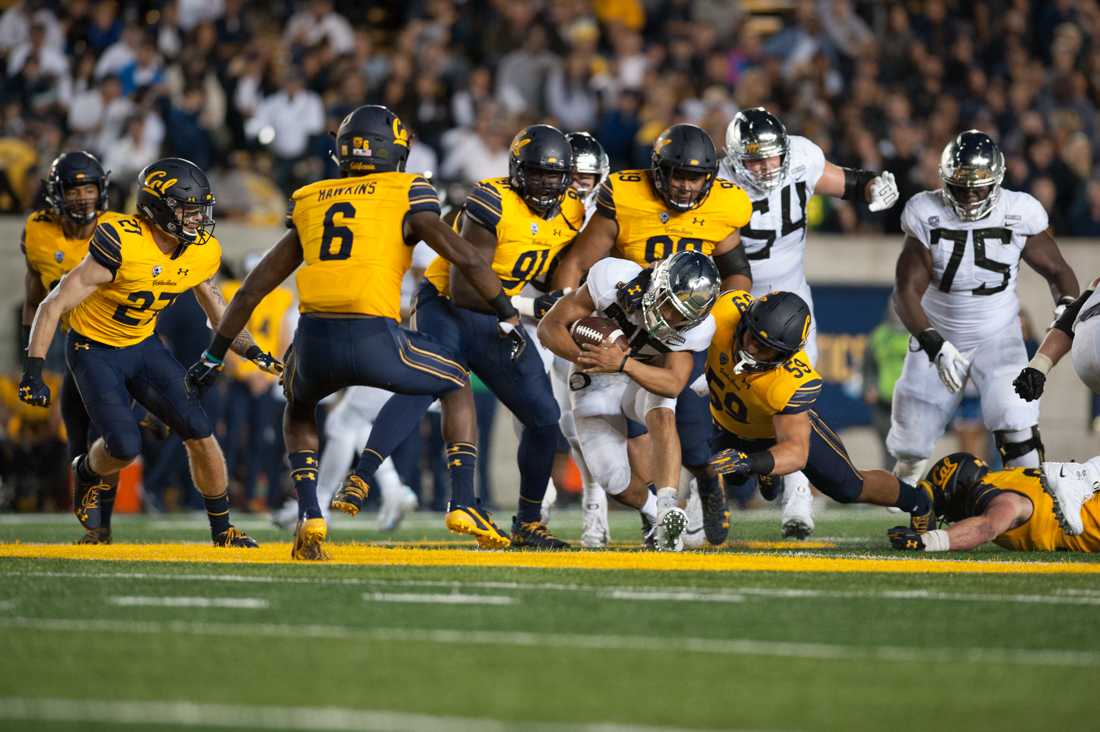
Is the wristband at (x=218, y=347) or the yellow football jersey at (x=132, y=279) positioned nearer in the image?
the wristband at (x=218, y=347)

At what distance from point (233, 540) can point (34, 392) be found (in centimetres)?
113

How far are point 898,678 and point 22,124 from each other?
1197cm

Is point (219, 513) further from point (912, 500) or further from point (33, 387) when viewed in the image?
point (912, 500)

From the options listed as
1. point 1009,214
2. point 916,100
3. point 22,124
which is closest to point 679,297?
point 1009,214

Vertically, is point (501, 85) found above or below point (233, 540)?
above

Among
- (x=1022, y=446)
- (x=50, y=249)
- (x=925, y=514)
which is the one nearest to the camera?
(x=925, y=514)

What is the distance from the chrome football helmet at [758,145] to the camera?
29.6 ft

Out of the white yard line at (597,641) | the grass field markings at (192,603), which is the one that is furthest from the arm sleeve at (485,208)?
the white yard line at (597,641)

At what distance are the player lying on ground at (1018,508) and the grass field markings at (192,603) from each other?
340 cm

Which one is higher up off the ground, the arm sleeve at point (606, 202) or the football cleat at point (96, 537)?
the arm sleeve at point (606, 202)

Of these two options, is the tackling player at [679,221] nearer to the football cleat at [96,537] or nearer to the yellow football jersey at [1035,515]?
the yellow football jersey at [1035,515]

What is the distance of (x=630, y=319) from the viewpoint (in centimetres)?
776

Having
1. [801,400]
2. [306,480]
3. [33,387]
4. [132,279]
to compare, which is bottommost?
[306,480]

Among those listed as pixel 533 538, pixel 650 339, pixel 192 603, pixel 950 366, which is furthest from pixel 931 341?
pixel 192 603
